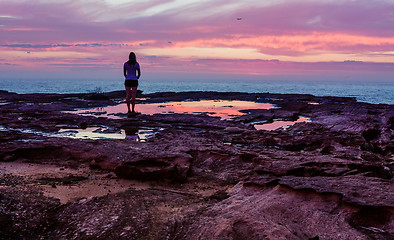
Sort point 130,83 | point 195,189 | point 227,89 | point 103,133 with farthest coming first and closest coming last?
point 227,89 → point 130,83 → point 103,133 → point 195,189

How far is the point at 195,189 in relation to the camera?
5.95m

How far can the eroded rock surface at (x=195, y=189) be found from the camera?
4109 mm

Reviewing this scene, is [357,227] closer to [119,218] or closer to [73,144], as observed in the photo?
[119,218]

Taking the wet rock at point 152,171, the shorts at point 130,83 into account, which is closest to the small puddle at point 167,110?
the shorts at point 130,83

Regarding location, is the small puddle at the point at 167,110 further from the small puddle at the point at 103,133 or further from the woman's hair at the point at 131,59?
the small puddle at the point at 103,133

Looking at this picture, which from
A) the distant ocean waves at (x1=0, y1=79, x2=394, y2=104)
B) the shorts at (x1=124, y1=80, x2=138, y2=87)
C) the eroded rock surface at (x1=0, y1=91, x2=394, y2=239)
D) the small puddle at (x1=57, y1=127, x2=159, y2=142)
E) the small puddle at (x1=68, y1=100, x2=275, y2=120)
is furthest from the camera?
the distant ocean waves at (x1=0, y1=79, x2=394, y2=104)

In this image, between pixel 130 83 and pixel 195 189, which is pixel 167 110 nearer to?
pixel 130 83

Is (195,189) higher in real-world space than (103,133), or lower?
lower

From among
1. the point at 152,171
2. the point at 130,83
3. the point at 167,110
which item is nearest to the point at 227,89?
the point at 167,110

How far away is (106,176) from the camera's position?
6457mm

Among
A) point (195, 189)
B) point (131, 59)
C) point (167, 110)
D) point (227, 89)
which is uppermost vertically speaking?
point (131, 59)

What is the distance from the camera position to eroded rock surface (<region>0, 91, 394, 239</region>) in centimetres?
411

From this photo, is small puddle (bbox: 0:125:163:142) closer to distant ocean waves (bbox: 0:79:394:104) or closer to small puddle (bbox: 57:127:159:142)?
small puddle (bbox: 57:127:159:142)

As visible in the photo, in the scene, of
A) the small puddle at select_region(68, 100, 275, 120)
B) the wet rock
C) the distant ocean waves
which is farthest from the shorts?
the distant ocean waves
